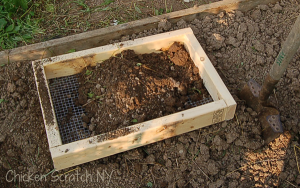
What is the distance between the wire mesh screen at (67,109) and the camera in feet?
9.46

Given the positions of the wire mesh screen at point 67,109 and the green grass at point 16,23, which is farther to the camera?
the green grass at point 16,23

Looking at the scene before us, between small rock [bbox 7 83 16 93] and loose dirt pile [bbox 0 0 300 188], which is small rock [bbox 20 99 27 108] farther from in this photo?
small rock [bbox 7 83 16 93]

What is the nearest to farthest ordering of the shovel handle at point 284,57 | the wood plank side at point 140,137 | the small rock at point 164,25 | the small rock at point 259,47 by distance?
1. the shovel handle at point 284,57
2. the wood plank side at point 140,137
3. the small rock at point 259,47
4. the small rock at point 164,25

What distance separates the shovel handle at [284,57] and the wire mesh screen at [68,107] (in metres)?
0.55

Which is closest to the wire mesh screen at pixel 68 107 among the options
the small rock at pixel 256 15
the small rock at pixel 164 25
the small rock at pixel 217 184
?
the small rock at pixel 217 184

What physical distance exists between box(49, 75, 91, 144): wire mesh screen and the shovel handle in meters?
1.65

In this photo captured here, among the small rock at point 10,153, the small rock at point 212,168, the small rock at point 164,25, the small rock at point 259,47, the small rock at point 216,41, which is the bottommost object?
the small rock at point 212,168

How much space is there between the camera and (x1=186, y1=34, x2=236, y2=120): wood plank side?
2766mm

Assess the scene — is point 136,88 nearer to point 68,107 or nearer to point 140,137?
point 140,137

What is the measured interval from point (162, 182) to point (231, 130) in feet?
2.63

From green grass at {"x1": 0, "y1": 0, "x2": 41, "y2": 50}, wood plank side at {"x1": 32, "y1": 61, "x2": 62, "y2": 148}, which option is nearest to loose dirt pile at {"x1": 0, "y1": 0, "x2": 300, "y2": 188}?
wood plank side at {"x1": 32, "y1": 61, "x2": 62, "y2": 148}

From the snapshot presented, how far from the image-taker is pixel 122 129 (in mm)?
2631

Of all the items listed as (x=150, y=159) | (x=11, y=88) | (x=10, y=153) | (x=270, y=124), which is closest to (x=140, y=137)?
(x=150, y=159)

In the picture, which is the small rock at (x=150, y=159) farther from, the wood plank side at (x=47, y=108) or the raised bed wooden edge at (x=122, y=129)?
the wood plank side at (x=47, y=108)
